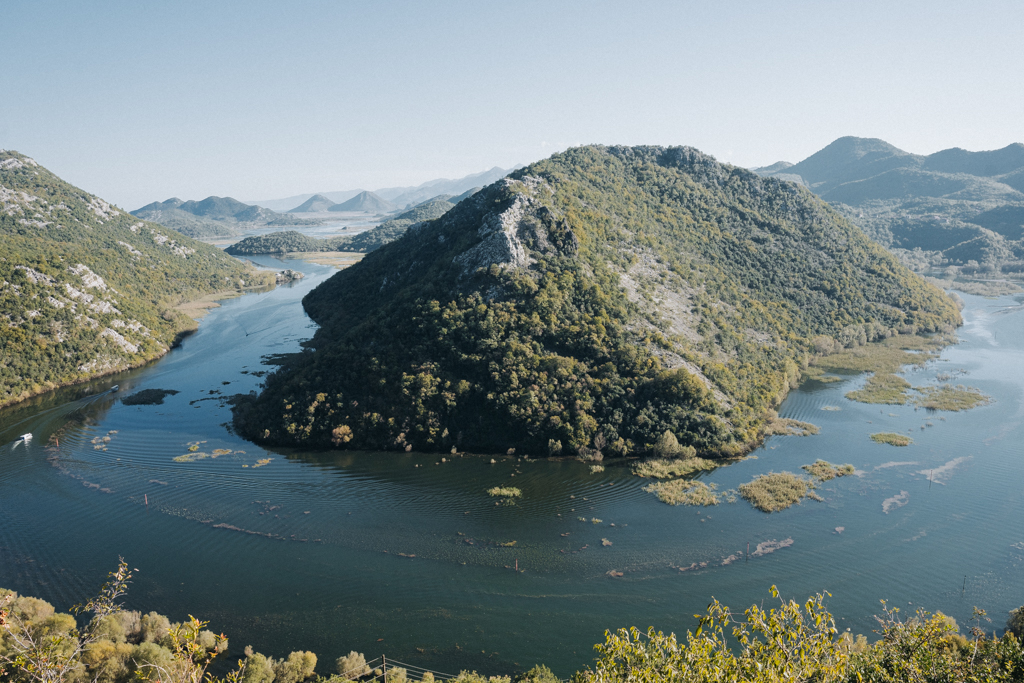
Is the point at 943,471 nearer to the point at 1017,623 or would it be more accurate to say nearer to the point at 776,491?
the point at 776,491

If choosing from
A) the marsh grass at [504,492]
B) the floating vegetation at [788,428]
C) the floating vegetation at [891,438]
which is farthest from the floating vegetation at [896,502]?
the marsh grass at [504,492]

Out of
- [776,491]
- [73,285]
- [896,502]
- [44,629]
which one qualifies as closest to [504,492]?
[776,491]

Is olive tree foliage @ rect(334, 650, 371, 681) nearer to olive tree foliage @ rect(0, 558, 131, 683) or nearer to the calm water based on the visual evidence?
the calm water

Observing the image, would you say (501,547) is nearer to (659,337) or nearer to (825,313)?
(659,337)

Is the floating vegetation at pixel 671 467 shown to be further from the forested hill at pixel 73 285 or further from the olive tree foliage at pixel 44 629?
the forested hill at pixel 73 285

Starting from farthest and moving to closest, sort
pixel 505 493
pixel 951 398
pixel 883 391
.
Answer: pixel 883 391, pixel 951 398, pixel 505 493

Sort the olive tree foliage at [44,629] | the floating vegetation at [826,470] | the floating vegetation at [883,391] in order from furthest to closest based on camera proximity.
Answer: the floating vegetation at [883,391] < the floating vegetation at [826,470] < the olive tree foliage at [44,629]

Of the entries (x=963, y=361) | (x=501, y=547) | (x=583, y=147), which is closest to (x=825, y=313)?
(x=963, y=361)
